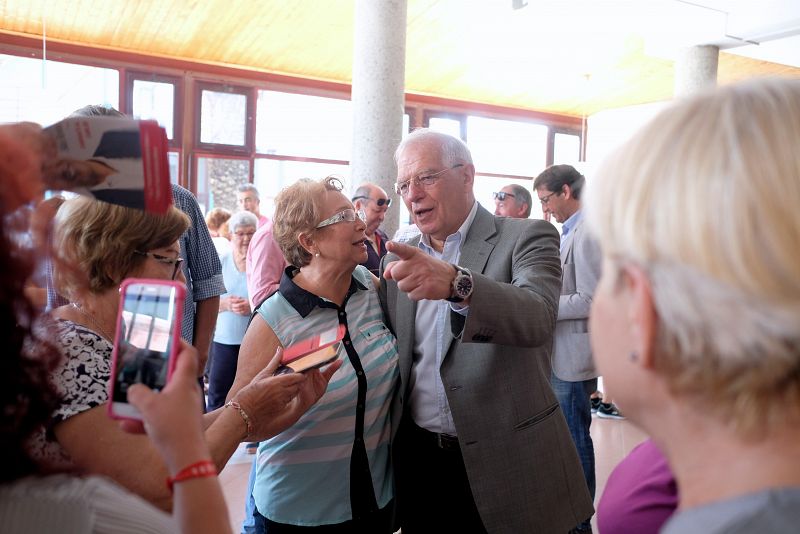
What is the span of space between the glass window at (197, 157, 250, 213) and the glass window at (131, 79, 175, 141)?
72 cm

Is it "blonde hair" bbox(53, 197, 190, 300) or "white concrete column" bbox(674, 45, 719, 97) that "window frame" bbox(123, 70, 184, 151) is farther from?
"blonde hair" bbox(53, 197, 190, 300)

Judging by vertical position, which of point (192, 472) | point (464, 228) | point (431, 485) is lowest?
point (431, 485)

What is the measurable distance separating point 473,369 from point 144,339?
43.9 inches

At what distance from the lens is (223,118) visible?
33.0 feet

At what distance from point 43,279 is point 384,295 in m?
1.45

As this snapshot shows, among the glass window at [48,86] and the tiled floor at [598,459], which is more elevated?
the glass window at [48,86]

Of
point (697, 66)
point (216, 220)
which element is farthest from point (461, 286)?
point (697, 66)

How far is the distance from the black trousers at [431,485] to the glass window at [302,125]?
29.2ft

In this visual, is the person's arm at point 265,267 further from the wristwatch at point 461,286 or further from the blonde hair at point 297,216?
the wristwatch at point 461,286

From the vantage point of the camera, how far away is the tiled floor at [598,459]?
11.8 ft

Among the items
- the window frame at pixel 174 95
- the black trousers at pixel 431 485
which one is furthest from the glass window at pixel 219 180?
the black trousers at pixel 431 485

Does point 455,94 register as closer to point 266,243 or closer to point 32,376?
point 266,243

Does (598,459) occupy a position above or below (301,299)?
below

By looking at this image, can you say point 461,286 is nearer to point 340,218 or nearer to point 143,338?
point 340,218
